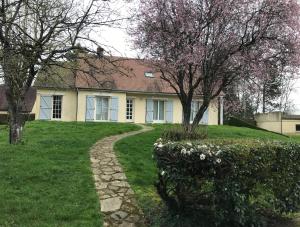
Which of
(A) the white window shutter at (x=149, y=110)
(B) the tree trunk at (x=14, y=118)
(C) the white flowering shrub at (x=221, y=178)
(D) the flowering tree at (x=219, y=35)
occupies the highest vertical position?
(D) the flowering tree at (x=219, y=35)

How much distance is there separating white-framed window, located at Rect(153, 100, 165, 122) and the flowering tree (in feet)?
49.4

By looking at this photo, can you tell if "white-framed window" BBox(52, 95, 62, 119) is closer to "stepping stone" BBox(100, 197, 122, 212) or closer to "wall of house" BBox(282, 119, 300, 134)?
"wall of house" BBox(282, 119, 300, 134)

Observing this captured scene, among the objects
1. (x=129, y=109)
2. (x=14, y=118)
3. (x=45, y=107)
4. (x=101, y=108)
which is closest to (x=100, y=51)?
(x=14, y=118)

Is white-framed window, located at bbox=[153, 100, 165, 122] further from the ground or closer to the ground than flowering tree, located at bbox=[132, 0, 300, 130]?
closer to the ground

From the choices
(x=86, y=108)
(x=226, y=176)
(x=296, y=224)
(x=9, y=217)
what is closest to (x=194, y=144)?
(x=226, y=176)

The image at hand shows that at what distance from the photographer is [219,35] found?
15.9 metres

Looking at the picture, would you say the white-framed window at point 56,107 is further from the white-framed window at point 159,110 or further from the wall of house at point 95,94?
the white-framed window at point 159,110

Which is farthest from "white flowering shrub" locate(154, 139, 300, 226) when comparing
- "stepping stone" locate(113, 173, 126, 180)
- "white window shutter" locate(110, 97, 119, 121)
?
"white window shutter" locate(110, 97, 119, 121)

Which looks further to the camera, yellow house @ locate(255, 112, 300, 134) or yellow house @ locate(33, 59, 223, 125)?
yellow house @ locate(255, 112, 300, 134)

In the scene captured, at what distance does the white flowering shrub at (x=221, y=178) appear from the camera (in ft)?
20.2

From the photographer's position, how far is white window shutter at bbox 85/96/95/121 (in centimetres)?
2981

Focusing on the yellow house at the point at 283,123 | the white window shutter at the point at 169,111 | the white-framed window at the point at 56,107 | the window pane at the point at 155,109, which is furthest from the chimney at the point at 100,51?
the yellow house at the point at 283,123

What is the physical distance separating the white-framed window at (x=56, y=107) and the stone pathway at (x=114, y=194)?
60.4ft

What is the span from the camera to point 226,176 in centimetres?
620
